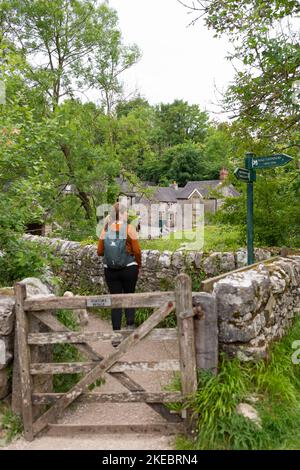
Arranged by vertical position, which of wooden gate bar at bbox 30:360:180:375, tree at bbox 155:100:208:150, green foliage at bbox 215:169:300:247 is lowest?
wooden gate bar at bbox 30:360:180:375

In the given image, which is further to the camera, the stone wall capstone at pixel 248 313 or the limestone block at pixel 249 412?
the stone wall capstone at pixel 248 313

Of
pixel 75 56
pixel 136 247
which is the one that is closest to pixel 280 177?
pixel 136 247

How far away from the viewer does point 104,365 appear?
13.0 ft

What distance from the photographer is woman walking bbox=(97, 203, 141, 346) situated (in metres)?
5.72

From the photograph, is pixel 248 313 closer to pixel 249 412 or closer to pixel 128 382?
pixel 249 412

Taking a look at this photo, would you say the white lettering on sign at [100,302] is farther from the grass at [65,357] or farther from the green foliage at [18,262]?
the green foliage at [18,262]

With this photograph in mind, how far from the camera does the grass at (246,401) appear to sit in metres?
3.62

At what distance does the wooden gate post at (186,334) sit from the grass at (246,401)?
11 cm

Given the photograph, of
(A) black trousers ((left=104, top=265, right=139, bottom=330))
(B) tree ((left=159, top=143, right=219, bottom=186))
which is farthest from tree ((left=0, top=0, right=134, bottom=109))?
(B) tree ((left=159, top=143, right=219, bottom=186))

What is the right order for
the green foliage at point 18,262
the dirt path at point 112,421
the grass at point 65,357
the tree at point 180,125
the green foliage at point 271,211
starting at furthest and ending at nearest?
the tree at point 180,125 → the green foliage at point 271,211 → the green foliage at point 18,262 → the grass at point 65,357 → the dirt path at point 112,421

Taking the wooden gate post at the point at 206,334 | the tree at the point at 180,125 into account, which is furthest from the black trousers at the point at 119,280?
the tree at the point at 180,125

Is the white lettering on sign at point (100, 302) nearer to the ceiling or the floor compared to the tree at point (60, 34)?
nearer to the floor

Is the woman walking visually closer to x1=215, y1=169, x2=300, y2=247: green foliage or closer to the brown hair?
the brown hair

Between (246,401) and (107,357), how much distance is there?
139 cm
